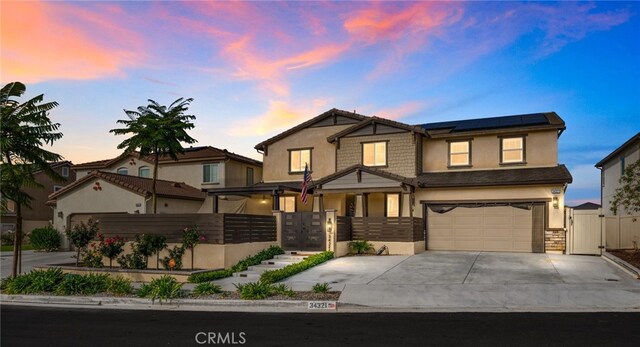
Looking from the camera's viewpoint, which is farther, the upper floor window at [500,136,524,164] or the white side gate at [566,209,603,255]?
the upper floor window at [500,136,524,164]

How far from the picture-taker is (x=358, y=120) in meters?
29.4

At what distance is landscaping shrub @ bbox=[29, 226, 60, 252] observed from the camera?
3035cm

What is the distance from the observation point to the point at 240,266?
18.3 meters

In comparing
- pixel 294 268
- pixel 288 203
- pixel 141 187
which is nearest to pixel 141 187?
pixel 141 187

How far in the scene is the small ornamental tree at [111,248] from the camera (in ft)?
59.5

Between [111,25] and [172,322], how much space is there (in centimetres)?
1310

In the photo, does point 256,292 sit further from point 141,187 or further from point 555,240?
point 141,187

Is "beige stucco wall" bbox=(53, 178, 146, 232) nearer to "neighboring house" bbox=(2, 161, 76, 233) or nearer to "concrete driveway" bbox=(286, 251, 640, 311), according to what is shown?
"neighboring house" bbox=(2, 161, 76, 233)

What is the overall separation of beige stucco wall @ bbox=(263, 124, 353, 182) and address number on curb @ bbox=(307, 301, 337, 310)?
57.6 ft

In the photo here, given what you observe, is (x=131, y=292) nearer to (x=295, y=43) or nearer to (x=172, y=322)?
(x=172, y=322)

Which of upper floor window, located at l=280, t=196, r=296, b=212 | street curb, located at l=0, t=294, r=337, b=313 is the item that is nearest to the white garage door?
upper floor window, located at l=280, t=196, r=296, b=212

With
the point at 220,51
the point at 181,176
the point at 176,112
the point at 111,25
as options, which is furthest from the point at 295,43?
the point at 181,176

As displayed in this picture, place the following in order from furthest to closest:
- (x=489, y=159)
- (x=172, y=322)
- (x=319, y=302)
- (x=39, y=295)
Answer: (x=489, y=159) < (x=39, y=295) < (x=319, y=302) < (x=172, y=322)

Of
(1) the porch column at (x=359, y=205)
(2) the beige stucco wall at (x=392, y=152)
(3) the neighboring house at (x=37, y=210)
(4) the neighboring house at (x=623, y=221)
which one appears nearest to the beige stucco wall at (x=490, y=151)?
(2) the beige stucco wall at (x=392, y=152)
